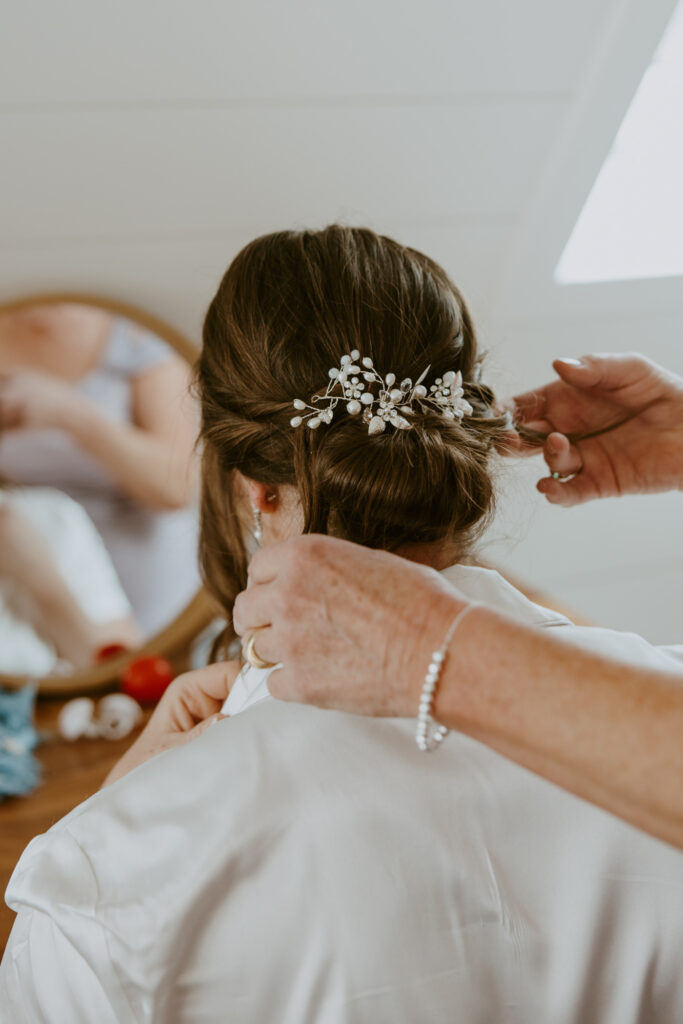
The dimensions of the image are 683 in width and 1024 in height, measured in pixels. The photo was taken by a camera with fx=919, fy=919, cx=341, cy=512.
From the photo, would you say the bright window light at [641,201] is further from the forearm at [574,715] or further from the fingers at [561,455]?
the forearm at [574,715]

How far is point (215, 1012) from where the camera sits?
69 centimetres

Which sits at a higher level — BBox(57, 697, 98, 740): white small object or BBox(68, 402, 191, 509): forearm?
BBox(68, 402, 191, 509): forearm

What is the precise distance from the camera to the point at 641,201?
5.74ft

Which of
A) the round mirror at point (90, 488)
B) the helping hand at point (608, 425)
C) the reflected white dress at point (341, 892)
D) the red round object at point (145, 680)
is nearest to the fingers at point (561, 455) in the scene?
the helping hand at point (608, 425)

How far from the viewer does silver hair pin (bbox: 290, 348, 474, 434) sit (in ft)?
2.52

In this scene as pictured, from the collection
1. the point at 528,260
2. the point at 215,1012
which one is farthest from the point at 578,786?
the point at 528,260

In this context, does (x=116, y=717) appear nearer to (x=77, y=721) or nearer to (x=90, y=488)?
(x=77, y=721)

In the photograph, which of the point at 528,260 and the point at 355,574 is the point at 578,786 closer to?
the point at 355,574

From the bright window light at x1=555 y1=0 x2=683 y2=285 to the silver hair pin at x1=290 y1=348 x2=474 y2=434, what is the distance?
3.19 ft

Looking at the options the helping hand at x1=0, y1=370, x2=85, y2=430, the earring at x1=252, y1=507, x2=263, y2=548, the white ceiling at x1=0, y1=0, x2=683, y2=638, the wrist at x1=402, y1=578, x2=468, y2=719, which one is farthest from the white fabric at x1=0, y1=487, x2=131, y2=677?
the wrist at x1=402, y1=578, x2=468, y2=719

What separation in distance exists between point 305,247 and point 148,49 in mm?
574

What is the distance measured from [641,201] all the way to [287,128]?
76 centimetres

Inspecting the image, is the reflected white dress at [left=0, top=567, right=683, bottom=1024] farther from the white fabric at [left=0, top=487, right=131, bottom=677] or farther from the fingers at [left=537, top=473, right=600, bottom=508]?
the white fabric at [left=0, top=487, right=131, bottom=677]

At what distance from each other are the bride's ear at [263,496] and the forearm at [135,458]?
0.65 meters
